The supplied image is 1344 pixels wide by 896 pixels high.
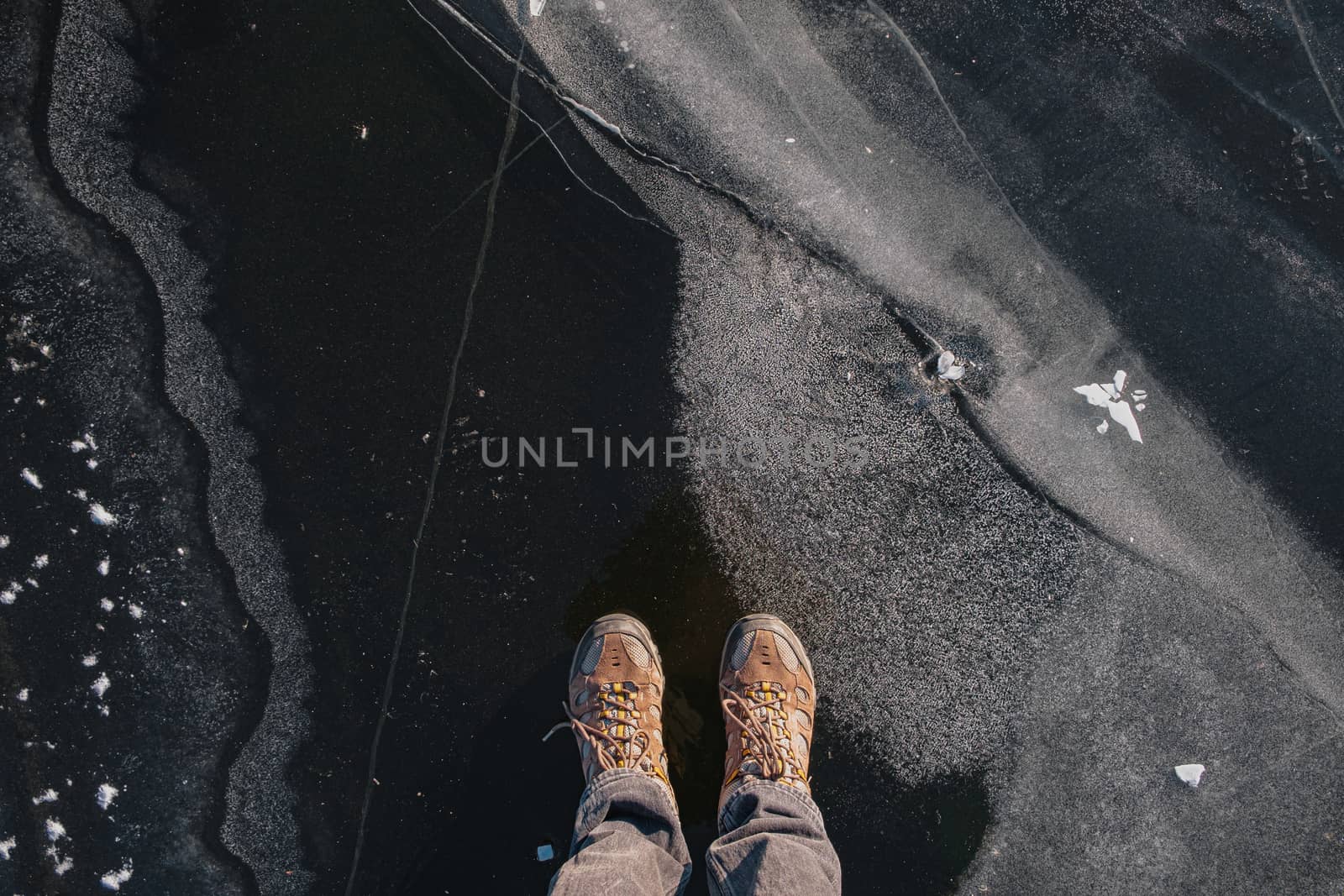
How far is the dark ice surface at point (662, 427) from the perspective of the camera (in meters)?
2.35

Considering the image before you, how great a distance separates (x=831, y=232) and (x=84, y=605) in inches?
112

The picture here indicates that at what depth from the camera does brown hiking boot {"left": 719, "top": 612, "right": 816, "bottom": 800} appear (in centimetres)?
225

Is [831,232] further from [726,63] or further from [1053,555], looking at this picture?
[1053,555]

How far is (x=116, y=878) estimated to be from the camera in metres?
2.37

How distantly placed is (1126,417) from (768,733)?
1628 mm

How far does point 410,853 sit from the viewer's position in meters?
2.37

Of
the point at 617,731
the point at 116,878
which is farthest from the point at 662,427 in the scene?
the point at 116,878

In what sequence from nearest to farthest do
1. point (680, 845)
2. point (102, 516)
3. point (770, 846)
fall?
point (770, 846) < point (680, 845) < point (102, 516)

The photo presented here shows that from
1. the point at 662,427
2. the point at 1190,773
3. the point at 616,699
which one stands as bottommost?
the point at 1190,773

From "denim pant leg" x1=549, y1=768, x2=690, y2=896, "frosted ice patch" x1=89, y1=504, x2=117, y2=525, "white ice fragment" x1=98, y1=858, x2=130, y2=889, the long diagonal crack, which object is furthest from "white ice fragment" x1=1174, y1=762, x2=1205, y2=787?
"frosted ice patch" x1=89, y1=504, x2=117, y2=525

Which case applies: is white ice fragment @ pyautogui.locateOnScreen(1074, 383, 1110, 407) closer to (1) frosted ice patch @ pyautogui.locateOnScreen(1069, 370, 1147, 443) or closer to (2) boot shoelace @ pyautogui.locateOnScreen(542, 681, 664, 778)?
(1) frosted ice patch @ pyautogui.locateOnScreen(1069, 370, 1147, 443)

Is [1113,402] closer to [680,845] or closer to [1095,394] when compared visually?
[1095,394]

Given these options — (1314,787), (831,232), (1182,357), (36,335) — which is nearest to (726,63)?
(831,232)

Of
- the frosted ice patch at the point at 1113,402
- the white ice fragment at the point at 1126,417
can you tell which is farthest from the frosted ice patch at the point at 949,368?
the white ice fragment at the point at 1126,417
